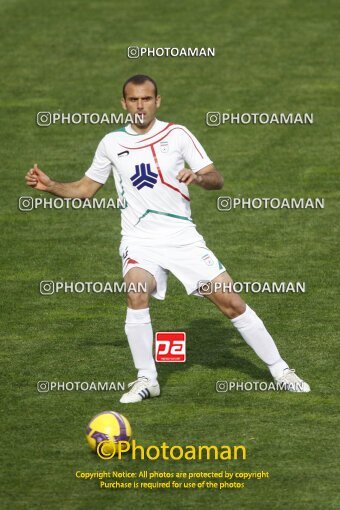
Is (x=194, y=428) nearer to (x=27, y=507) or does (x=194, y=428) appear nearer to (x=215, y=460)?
(x=215, y=460)

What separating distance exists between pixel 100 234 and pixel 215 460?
758 cm

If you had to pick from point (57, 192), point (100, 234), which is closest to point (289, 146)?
point (100, 234)

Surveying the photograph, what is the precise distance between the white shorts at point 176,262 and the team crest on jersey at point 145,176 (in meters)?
0.60

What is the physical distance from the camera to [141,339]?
41.5ft

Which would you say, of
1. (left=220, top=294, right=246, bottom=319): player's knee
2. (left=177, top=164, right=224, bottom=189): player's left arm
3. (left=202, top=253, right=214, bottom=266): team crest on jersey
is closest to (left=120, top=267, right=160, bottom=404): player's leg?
(left=202, top=253, right=214, bottom=266): team crest on jersey

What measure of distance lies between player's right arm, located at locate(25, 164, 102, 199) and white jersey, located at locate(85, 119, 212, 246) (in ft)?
1.16

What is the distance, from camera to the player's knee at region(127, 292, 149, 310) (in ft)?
41.1

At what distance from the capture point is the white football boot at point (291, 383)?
12.8m

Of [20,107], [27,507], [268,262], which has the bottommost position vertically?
[27,507]

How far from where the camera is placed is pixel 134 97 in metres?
12.6

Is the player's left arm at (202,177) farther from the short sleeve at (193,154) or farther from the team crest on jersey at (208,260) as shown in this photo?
the team crest on jersey at (208,260)

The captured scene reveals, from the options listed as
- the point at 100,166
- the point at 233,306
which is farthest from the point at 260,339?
the point at 100,166

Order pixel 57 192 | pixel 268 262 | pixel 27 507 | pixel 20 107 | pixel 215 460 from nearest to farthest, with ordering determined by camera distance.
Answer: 1. pixel 27 507
2. pixel 215 460
3. pixel 57 192
4. pixel 268 262
5. pixel 20 107

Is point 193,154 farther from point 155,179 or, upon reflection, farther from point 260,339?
point 260,339
